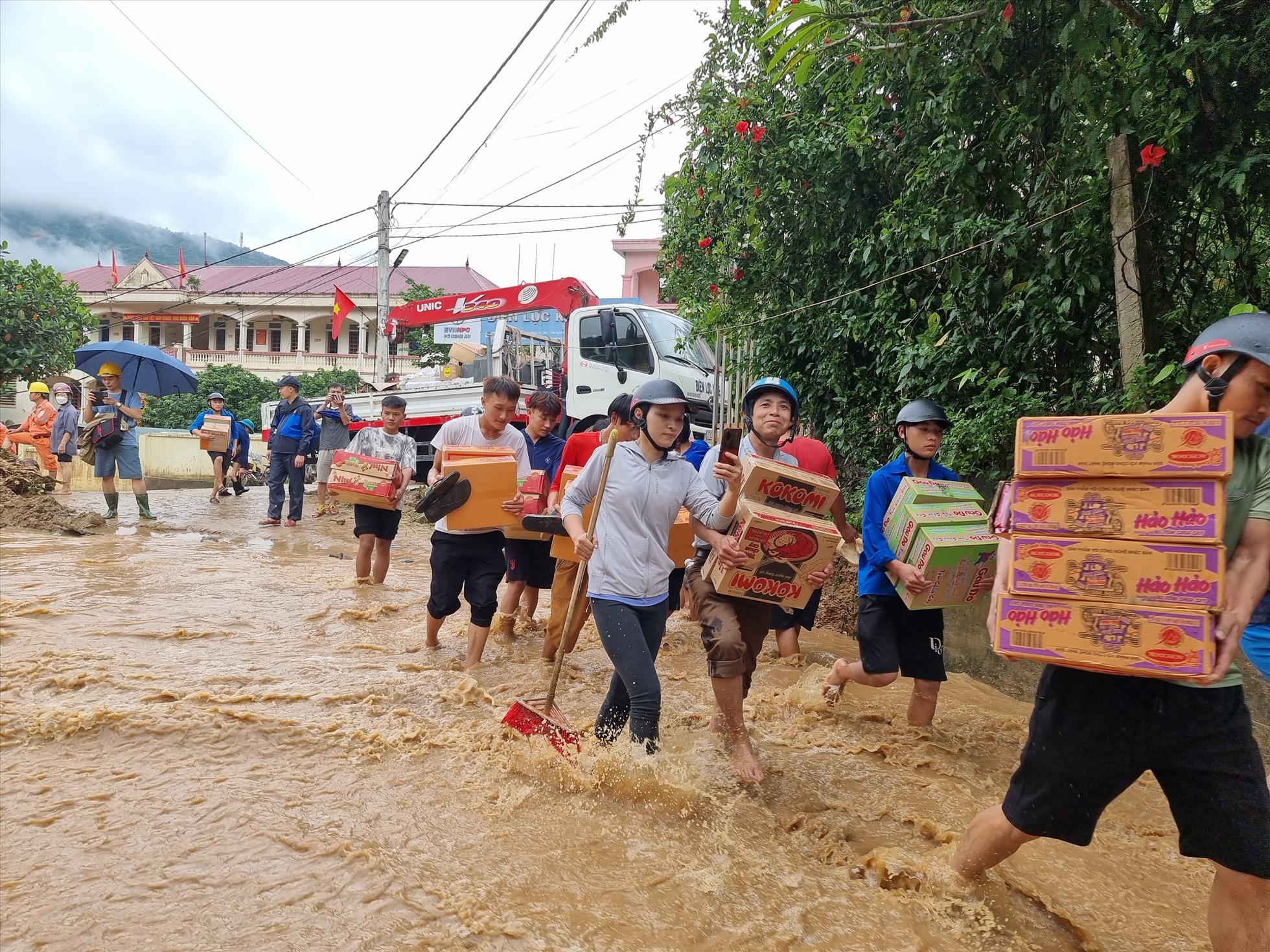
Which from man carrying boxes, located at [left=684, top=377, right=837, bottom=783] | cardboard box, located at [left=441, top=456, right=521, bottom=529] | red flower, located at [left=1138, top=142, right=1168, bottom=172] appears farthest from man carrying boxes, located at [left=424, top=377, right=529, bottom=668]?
red flower, located at [left=1138, top=142, right=1168, bottom=172]

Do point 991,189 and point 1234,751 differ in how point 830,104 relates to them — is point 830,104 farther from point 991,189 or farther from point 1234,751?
point 1234,751

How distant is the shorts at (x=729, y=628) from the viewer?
3729 mm

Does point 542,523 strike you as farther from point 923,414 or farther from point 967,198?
point 967,198

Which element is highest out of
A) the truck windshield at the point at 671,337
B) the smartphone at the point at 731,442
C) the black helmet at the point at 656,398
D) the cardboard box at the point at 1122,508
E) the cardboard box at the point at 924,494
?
the truck windshield at the point at 671,337

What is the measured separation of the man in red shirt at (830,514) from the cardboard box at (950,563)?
1.31ft

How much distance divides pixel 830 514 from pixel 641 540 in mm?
1030

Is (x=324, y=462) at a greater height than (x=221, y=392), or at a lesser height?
lesser

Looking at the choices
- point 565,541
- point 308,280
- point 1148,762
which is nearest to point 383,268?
point 565,541

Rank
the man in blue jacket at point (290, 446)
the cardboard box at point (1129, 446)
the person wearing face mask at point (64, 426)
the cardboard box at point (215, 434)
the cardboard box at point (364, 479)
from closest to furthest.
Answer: the cardboard box at point (1129, 446), the cardboard box at point (364, 479), the man in blue jacket at point (290, 446), the person wearing face mask at point (64, 426), the cardboard box at point (215, 434)

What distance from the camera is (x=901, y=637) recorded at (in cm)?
434

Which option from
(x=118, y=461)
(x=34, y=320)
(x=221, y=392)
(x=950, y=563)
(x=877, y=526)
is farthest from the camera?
(x=221, y=392)

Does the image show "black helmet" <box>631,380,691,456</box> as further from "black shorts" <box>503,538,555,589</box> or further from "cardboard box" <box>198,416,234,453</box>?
"cardboard box" <box>198,416,234,453</box>

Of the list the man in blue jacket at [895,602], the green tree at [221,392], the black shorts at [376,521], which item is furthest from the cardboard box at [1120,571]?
the green tree at [221,392]

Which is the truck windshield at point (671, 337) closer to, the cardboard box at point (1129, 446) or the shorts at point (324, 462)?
the shorts at point (324, 462)
